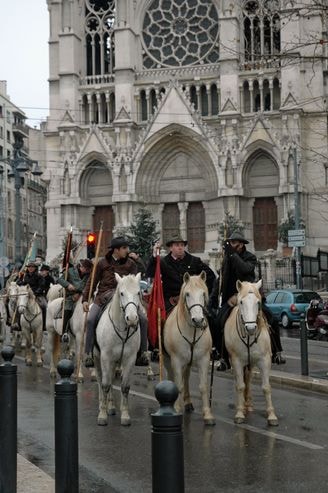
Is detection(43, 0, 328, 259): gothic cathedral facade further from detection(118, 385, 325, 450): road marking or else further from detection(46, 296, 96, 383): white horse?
detection(118, 385, 325, 450): road marking

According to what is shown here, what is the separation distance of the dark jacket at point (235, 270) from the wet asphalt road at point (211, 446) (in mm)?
1716

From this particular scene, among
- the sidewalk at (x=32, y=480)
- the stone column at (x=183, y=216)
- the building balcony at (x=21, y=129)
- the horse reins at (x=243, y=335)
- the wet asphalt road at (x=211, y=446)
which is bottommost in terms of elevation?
the wet asphalt road at (x=211, y=446)

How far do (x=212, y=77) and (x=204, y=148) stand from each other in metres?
5.29

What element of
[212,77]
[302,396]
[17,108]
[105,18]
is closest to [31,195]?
[17,108]

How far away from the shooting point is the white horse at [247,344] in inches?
384

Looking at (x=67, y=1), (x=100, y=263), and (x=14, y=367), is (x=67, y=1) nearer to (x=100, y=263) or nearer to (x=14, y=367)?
(x=100, y=263)

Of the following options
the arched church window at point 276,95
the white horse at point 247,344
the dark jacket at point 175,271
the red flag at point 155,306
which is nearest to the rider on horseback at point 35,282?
the dark jacket at point 175,271

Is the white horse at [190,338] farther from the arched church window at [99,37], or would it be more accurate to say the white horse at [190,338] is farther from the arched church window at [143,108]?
the arched church window at [99,37]

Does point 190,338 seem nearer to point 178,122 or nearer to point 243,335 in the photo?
point 243,335

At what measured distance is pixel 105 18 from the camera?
62.2 m

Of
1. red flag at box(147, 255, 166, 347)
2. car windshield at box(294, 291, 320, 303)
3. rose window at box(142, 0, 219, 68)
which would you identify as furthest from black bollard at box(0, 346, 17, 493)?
rose window at box(142, 0, 219, 68)

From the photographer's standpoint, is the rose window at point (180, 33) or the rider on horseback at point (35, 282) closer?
the rider on horseback at point (35, 282)

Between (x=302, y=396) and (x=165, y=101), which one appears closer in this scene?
(x=302, y=396)

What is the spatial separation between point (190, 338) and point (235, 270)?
4.83ft
